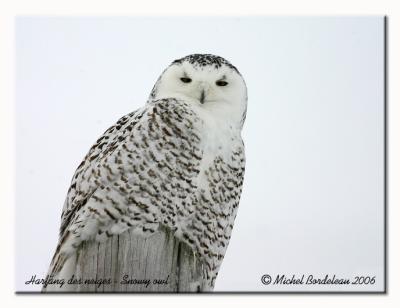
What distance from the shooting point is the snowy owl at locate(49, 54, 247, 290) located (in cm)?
176

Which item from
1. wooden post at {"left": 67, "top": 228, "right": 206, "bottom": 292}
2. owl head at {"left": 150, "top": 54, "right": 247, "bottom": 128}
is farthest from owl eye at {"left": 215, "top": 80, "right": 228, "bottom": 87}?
wooden post at {"left": 67, "top": 228, "right": 206, "bottom": 292}

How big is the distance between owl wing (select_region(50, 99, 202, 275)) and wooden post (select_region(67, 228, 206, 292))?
0.47ft

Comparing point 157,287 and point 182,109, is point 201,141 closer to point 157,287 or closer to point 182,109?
point 182,109

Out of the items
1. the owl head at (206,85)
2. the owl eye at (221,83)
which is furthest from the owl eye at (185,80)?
the owl eye at (221,83)

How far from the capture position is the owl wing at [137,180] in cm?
174

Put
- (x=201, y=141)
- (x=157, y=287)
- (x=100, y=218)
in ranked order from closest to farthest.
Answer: (x=157, y=287), (x=100, y=218), (x=201, y=141)

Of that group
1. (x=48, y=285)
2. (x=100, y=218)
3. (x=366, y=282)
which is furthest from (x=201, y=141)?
(x=366, y=282)

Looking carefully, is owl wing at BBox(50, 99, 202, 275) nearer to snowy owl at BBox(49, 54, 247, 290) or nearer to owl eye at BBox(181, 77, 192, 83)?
snowy owl at BBox(49, 54, 247, 290)

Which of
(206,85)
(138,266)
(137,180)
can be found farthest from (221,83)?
(138,266)

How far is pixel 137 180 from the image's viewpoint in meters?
1.77

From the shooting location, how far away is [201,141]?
1.86 m

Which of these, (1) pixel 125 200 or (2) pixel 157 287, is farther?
(1) pixel 125 200

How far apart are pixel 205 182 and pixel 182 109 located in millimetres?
280

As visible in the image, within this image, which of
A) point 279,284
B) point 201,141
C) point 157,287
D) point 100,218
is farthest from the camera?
point 279,284
